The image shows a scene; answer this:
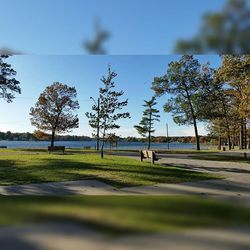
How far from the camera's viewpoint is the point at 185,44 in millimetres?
10328

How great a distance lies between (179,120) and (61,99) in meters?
15.0

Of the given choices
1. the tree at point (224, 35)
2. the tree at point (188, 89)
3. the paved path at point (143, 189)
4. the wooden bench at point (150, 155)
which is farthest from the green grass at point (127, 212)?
the tree at point (188, 89)

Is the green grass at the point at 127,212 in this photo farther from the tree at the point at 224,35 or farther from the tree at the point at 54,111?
the tree at the point at 54,111

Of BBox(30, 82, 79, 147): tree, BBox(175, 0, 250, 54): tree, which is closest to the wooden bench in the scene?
BBox(175, 0, 250, 54): tree

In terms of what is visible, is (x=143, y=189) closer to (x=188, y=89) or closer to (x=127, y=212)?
(x=127, y=212)

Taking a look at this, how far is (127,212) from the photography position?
264 inches

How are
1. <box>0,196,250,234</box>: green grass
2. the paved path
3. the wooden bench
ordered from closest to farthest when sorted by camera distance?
<box>0,196,250,234</box>: green grass → the paved path → the wooden bench

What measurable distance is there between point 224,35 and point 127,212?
842 cm

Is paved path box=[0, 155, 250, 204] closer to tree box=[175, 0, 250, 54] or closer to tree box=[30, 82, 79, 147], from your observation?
tree box=[175, 0, 250, 54]

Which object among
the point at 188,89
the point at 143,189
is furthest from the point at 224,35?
the point at 188,89

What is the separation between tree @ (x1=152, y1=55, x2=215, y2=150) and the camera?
36.8m

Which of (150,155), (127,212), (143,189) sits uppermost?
(150,155)

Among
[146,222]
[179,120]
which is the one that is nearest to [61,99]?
[179,120]

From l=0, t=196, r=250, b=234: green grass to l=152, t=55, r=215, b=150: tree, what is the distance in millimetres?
27982
